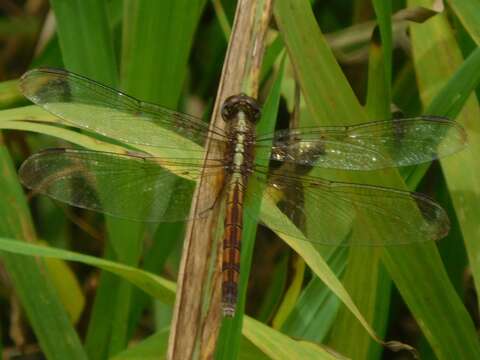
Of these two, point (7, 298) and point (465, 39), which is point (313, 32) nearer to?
point (465, 39)

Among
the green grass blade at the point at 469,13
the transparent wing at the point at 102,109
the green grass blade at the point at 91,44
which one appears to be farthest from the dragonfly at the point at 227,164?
the green grass blade at the point at 469,13

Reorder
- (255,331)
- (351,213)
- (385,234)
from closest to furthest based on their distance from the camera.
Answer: (255,331), (385,234), (351,213)

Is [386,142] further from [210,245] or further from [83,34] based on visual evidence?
[83,34]

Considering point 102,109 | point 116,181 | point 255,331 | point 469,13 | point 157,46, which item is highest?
point 469,13

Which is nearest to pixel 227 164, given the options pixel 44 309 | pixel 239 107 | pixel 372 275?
pixel 239 107

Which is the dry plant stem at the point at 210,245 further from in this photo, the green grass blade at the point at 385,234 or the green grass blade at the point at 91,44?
the green grass blade at the point at 91,44

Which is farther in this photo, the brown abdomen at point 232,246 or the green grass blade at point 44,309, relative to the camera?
the green grass blade at point 44,309

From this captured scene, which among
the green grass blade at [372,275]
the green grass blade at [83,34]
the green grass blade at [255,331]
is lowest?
the green grass blade at [255,331]

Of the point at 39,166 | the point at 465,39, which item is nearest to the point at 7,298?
the point at 39,166

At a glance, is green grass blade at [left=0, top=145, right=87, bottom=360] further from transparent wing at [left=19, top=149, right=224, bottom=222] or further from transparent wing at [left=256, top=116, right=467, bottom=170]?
transparent wing at [left=256, top=116, right=467, bottom=170]
